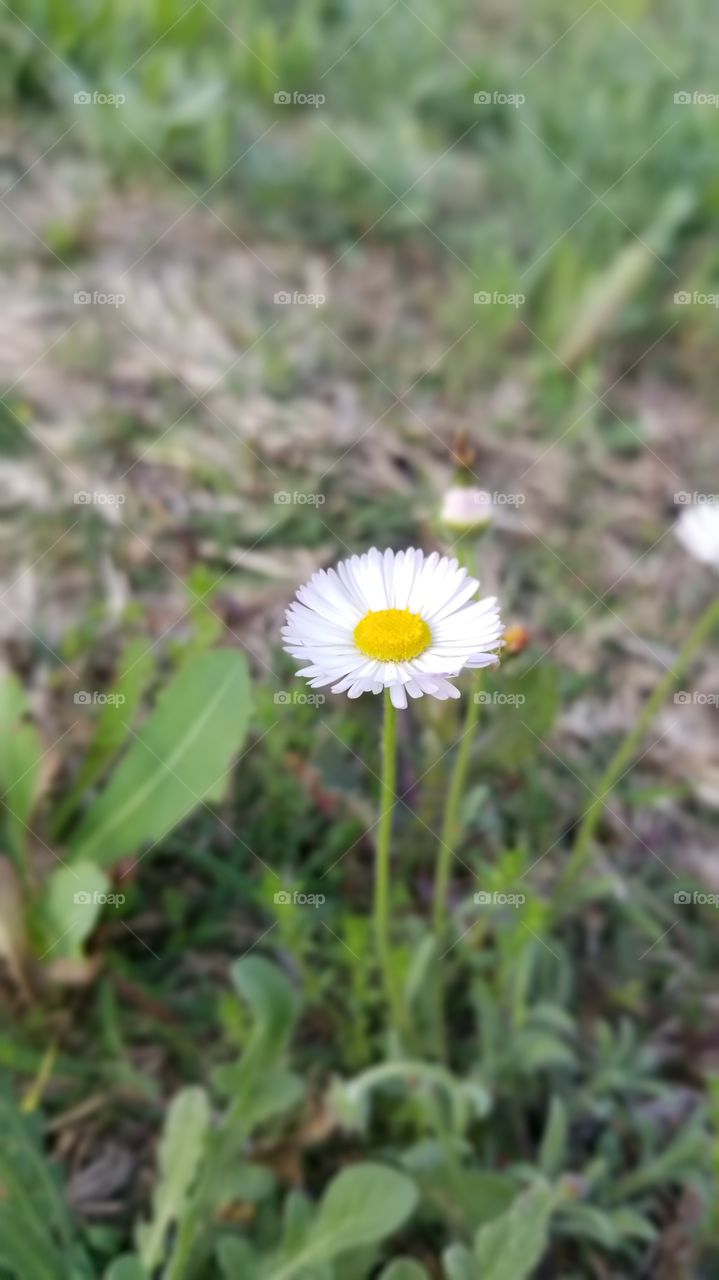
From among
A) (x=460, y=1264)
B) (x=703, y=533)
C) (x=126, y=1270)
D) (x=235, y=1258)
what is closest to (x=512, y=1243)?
(x=460, y=1264)

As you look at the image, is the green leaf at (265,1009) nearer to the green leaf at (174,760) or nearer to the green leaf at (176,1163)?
the green leaf at (176,1163)

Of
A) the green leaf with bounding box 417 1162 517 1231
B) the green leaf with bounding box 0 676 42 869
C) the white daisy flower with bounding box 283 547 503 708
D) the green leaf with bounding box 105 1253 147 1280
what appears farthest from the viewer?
the green leaf with bounding box 0 676 42 869

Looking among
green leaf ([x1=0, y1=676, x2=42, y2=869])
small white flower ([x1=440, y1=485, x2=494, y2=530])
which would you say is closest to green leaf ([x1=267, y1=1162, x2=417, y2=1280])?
green leaf ([x1=0, y1=676, x2=42, y2=869])

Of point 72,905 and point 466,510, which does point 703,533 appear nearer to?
point 466,510

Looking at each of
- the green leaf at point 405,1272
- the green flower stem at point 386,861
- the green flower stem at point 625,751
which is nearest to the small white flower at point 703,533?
the green flower stem at point 625,751

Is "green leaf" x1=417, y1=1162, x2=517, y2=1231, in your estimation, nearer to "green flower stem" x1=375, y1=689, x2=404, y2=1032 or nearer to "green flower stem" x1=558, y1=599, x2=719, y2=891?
"green flower stem" x1=375, y1=689, x2=404, y2=1032

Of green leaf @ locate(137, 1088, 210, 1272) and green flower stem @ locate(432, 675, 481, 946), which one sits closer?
green flower stem @ locate(432, 675, 481, 946)

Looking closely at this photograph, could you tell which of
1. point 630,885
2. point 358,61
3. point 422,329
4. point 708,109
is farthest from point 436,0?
point 630,885
